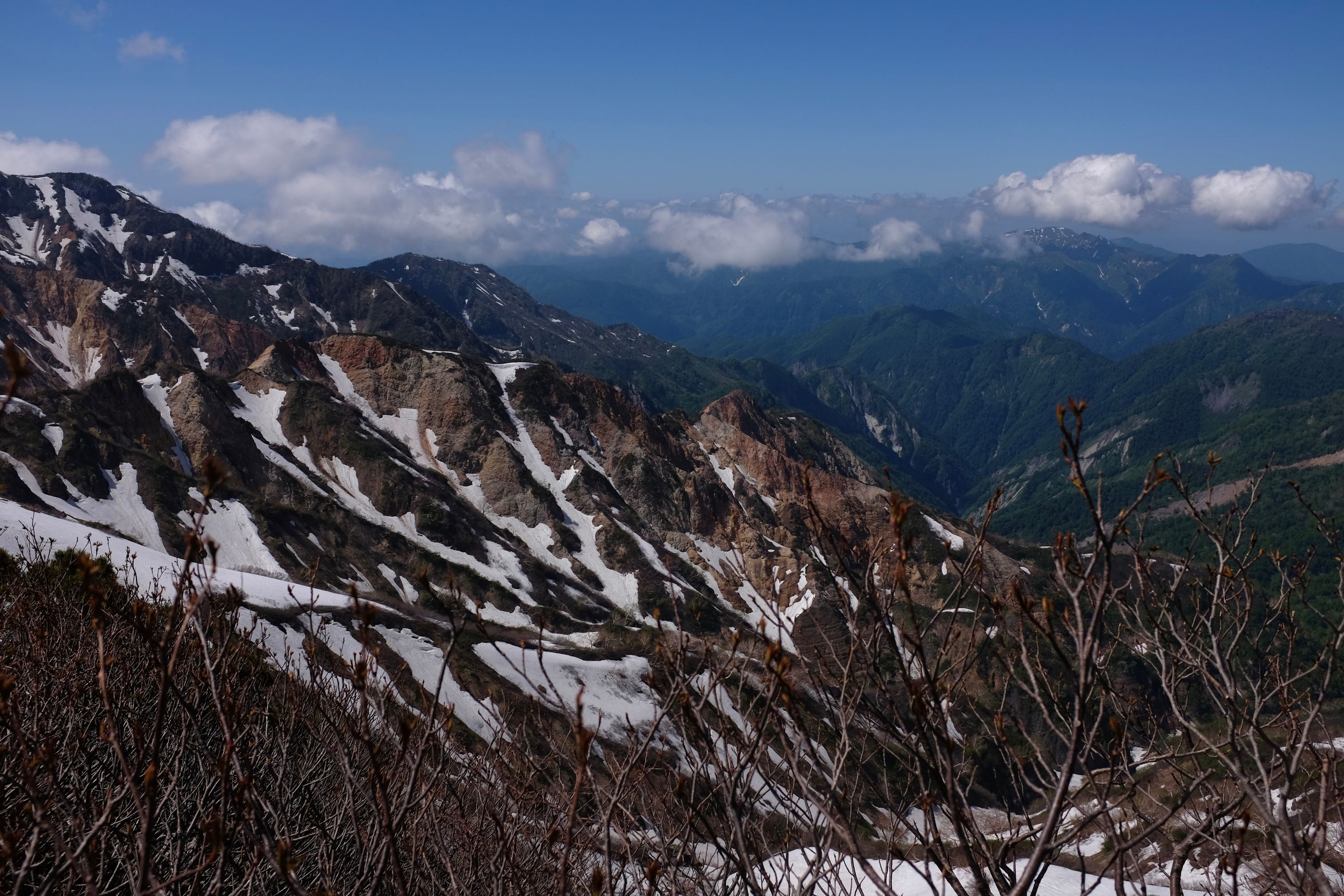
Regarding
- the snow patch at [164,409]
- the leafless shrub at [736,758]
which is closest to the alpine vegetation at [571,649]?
the leafless shrub at [736,758]

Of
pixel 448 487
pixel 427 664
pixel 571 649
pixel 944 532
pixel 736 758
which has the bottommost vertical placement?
pixel 944 532

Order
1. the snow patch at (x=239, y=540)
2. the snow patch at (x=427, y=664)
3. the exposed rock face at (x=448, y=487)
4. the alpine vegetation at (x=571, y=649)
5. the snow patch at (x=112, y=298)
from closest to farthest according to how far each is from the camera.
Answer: the alpine vegetation at (x=571, y=649), the snow patch at (x=427, y=664), the snow patch at (x=239, y=540), the exposed rock face at (x=448, y=487), the snow patch at (x=112, y=298)

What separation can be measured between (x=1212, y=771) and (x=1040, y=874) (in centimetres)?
99

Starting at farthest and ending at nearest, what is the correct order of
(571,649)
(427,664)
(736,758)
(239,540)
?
(239,540) → (571,649) → (427,664) → (736,758)

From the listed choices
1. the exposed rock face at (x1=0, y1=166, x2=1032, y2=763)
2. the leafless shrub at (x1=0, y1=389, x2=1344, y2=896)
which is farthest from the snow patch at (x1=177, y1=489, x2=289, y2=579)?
the leafless shrub at (x1=0, y1=389, x2=1344, y2=896)

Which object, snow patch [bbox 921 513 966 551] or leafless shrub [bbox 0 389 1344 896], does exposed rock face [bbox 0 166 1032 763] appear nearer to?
snow patch [bbox 921 513 966 551]

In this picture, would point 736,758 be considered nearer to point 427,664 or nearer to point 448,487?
point 427,664

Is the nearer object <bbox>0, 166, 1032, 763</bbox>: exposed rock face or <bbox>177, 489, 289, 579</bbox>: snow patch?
<bbox>177, 489, 289, 579</bbox>: snow patch

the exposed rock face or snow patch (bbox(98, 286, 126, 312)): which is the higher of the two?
snow patch (bbox(98, 286, 126, 312))

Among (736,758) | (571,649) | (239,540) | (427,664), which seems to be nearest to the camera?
(736,758)

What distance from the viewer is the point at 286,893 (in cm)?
962

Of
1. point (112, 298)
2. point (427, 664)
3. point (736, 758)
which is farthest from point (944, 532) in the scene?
point (112, 298)

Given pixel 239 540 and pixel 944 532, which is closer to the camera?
pixel 239 540

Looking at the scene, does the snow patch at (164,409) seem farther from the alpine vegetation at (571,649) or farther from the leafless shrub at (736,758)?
the leafless shrub at (736,758)
